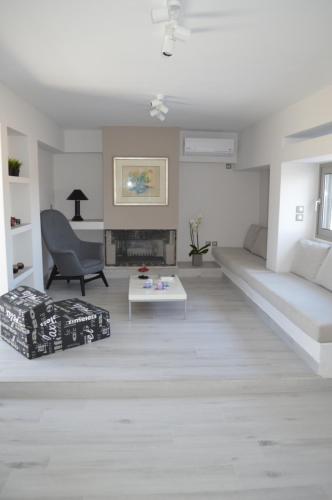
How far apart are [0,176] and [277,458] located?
2994mm

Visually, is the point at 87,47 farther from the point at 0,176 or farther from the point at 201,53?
the point at 0,176

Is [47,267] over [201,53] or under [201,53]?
under

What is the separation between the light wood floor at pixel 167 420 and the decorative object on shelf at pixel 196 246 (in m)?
2.51

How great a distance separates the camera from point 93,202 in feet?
21.1

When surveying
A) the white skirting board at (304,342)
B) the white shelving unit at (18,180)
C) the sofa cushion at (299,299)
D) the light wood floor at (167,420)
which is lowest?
the light wood floor at (167,420)

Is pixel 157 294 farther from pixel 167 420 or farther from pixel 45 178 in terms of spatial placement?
pixel 45 178

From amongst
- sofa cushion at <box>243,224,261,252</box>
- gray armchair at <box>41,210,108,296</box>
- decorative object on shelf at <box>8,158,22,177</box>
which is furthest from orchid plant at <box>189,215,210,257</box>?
decorative object on shelf at <box>8,158,22,177</box>

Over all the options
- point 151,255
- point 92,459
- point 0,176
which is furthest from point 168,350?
point 151,255

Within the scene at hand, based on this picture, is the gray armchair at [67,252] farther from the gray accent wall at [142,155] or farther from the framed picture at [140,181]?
the framed picture at [140,181]

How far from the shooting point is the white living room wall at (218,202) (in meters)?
6.52

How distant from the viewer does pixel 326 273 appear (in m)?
3.86

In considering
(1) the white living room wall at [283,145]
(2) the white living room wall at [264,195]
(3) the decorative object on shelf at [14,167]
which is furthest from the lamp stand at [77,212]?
(2) the white living room wall at [264,195]

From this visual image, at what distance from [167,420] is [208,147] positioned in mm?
4429

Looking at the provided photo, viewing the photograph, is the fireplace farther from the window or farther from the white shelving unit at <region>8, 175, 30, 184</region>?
the window
